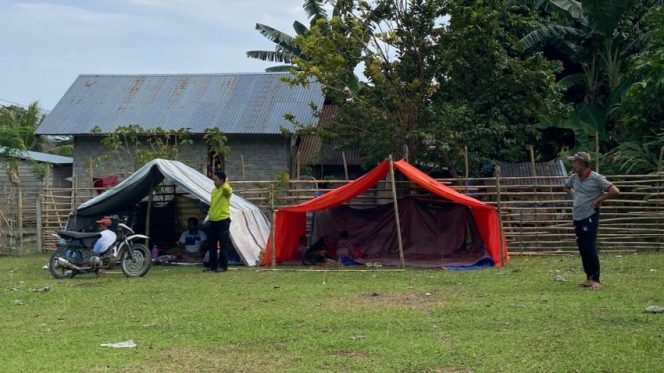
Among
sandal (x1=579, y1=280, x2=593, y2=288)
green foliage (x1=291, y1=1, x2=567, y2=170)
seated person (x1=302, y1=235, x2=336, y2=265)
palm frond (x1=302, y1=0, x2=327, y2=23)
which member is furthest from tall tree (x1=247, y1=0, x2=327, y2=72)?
sandal (x1=579, y1=280, x2=593, y2=288)

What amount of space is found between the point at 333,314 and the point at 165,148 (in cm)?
1339

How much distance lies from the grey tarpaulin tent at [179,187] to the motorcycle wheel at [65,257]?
1.68m

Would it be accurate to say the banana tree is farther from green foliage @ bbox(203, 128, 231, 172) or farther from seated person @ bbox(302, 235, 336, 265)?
seated person @ bbox(302, 235, 336, 265)

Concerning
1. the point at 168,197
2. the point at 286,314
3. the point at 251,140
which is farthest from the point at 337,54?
the point at 286,314

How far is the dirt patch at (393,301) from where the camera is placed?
8352mm

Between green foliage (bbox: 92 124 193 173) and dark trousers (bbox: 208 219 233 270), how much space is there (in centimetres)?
736

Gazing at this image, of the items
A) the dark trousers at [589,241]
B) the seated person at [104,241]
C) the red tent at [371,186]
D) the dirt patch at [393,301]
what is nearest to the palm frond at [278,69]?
the red tent at [371,186]

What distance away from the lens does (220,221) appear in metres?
12.4

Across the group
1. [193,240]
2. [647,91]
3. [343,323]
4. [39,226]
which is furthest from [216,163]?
[343,323]

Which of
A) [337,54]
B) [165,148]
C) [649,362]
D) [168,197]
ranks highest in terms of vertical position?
[337,54]

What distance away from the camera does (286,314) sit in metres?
7.92

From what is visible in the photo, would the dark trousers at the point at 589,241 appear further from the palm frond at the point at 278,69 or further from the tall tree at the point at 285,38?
the palm frond at the point at 278,69

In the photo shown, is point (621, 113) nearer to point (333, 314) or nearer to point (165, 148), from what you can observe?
point (165, 148)

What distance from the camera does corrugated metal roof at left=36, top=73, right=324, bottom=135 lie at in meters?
23.4
